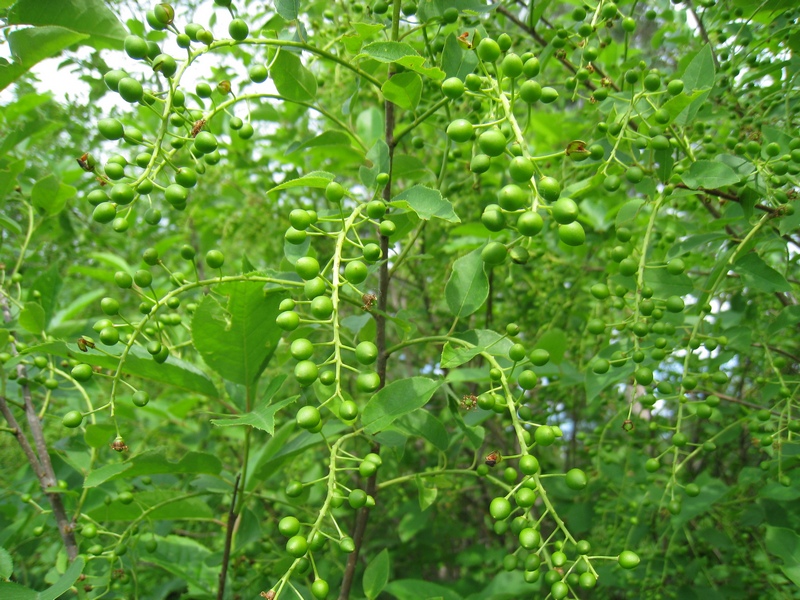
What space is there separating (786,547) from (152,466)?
154 centimetres

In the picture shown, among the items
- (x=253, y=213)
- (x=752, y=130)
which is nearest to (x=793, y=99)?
(x=752, y=130)

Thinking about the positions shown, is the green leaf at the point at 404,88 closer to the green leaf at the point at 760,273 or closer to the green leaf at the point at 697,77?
the green leaf at the point at 697,77

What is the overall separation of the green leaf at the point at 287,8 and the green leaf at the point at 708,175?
0.95 metres

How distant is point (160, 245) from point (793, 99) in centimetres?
259

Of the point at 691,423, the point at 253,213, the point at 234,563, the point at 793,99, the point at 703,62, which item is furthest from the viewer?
the point at 253,213

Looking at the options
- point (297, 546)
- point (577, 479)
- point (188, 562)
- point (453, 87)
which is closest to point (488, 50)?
point (453, 87)

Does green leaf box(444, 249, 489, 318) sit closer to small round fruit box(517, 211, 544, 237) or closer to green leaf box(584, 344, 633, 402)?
small round fruit box(517, 211, 544, 237)

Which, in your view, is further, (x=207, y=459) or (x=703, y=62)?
(x=207, y=459)

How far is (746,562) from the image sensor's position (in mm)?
2102

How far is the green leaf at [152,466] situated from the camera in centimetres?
124

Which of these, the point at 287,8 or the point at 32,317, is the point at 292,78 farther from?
the point at 32,317

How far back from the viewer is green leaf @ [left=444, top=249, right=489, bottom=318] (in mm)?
1266

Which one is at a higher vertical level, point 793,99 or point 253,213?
point 793,99

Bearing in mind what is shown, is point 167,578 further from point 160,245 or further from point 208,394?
point 160,245
